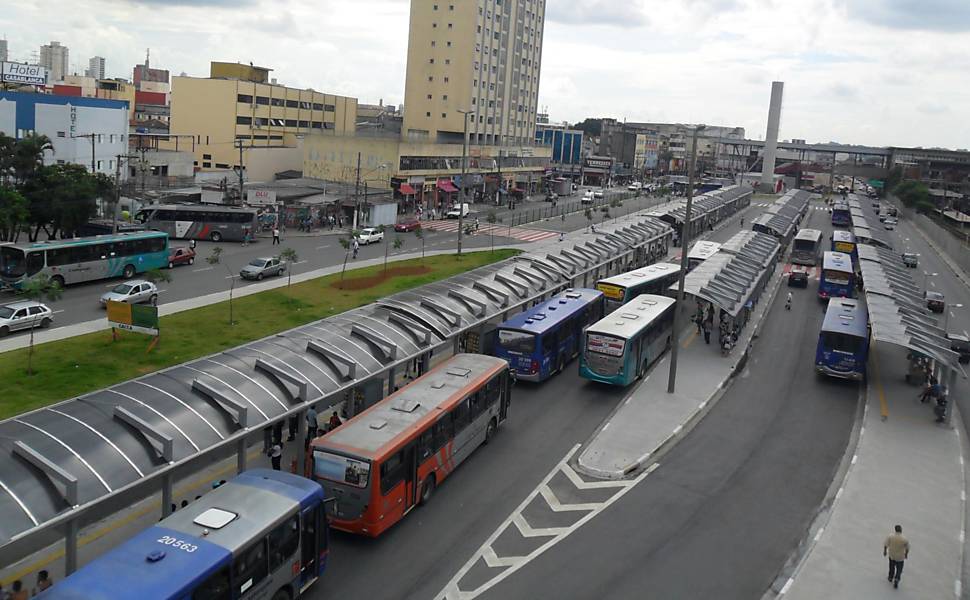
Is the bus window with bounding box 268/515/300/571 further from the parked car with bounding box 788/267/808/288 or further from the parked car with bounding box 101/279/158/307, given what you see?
the parked car with bounding box 788/267/808/288

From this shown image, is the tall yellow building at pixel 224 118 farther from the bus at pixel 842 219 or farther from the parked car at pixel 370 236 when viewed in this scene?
the bus at pixel 842 219

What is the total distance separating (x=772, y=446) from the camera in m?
24.8

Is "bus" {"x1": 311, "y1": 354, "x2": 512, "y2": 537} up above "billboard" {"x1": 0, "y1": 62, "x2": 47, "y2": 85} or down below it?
below

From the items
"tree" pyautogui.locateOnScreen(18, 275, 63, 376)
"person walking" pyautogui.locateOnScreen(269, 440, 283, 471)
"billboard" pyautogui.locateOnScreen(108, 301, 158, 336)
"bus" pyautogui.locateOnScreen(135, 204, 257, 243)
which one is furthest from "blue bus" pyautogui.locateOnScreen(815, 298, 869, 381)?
"bus" pyautogui.locateOnScreen(135, 204, 257, 243)

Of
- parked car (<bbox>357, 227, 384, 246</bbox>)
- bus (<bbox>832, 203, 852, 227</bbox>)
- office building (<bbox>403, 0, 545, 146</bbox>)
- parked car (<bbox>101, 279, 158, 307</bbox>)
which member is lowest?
parked car (<bbox>101, 279, 158, 307</bbox>)

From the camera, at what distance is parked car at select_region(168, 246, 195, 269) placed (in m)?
47.7

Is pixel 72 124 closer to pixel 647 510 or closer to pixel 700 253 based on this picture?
pixel 700 253

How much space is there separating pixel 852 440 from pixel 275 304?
86.9 feet

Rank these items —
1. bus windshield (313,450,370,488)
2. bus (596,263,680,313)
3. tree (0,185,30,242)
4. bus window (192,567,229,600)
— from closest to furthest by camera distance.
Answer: bus window (192,567,229,600)
bus windshield (313,450,370,488)
bus (596,263,680,313)
tree (0,185,30,242)

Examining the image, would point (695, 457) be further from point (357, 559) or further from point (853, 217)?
point (853, 217)

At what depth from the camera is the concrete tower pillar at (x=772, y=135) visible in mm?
157625

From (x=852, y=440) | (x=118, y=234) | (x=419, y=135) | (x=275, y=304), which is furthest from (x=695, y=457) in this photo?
(x=419, y=135)

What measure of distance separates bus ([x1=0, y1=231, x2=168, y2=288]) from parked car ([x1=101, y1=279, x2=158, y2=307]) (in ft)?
7.80

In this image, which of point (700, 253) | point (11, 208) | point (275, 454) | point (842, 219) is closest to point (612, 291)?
point (700, 253)
